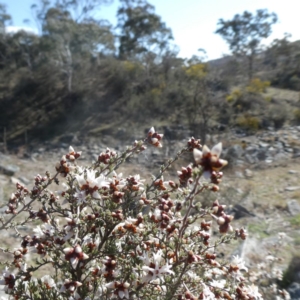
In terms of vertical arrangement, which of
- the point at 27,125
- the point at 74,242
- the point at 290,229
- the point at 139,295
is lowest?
the point at 27,125

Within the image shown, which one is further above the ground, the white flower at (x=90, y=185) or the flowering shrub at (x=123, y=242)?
the white flower at (x=90, y=185)

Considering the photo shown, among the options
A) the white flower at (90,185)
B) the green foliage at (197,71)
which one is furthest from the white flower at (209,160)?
the green foliage at (197,71)

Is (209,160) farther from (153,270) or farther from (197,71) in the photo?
(197,71)

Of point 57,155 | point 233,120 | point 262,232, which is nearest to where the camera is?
point 262,232

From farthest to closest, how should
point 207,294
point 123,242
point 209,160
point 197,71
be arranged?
point 197,71 < point 123,242 < point 207,294 < point 209,160

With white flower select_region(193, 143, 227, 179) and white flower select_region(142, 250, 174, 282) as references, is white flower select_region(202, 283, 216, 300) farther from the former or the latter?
white flower select_region(193, 143, 227, 179)

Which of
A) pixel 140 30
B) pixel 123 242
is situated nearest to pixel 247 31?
pixel 140 30

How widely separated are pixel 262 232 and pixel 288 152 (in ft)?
21.1

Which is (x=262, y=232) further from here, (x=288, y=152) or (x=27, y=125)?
(x=27, y=125)

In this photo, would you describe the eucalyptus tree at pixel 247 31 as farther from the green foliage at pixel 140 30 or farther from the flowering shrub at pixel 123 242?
the flowering shrub at pixel 123 242

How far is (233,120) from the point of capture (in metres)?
15.5

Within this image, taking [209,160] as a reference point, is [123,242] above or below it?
below

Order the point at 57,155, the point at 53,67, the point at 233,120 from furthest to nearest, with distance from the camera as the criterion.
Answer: the point at 53,67 < the point at 233,120 < the point at 57,155

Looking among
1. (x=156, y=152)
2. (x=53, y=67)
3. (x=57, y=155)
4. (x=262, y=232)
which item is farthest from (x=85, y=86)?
→ (x=262, y=232)
